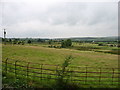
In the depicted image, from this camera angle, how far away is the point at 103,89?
7.34 m

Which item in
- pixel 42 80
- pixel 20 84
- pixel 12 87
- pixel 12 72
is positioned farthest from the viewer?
pixel 12 72

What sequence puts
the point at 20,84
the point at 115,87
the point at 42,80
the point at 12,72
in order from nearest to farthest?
the point at 20,84, the point at 115,87, the point at 42,80, the point at 12,72

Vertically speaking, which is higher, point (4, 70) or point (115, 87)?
point (4, 70)

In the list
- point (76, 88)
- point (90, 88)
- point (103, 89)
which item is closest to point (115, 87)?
point (103, 89)

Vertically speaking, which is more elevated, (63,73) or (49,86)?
(63,73)

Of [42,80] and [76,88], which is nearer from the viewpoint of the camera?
[76,88]

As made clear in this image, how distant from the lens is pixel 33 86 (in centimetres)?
730

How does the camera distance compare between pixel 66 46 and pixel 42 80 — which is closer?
pixel 42 80

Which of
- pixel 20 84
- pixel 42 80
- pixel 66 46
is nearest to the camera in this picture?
pixel 20 84

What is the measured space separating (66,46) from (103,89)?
97.6 ft

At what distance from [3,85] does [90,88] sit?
16.3 ft

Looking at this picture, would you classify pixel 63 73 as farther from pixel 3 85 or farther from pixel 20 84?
pixel 3 85

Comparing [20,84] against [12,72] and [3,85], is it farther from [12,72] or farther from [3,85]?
[12,72]

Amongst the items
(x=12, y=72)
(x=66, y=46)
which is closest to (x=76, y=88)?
(x=12, y=72)
